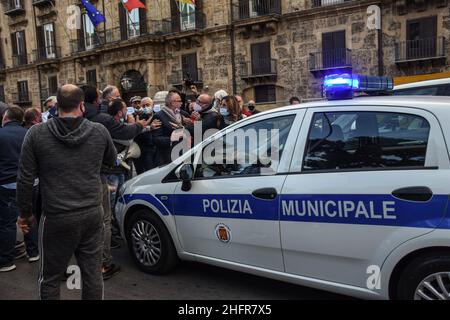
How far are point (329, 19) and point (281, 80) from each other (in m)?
3.35

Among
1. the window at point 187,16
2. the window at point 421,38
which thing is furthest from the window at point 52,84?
the window at point 421,38

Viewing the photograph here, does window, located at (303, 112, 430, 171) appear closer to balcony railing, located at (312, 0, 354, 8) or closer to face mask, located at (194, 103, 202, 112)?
face mask, located at (194, 103, 202, 112)

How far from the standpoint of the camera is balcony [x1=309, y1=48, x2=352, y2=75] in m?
19.0

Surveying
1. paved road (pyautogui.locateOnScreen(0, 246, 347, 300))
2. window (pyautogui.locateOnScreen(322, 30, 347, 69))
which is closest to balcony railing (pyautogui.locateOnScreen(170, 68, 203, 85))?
window (pyautogui.locateOnScreen(322, 30, 347, 69))

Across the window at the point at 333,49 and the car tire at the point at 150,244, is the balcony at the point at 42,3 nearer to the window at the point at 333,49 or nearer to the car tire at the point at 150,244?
the window at the point at 333,49

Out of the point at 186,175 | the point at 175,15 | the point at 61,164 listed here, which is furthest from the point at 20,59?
the point at 61,164

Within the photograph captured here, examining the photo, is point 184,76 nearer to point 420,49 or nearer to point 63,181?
point 420,49

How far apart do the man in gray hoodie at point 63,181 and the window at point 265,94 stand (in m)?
18.8

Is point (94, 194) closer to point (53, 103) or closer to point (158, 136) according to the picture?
point (158, 136)

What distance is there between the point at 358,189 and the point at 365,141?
14.8 inches

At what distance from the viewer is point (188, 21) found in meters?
23.9
